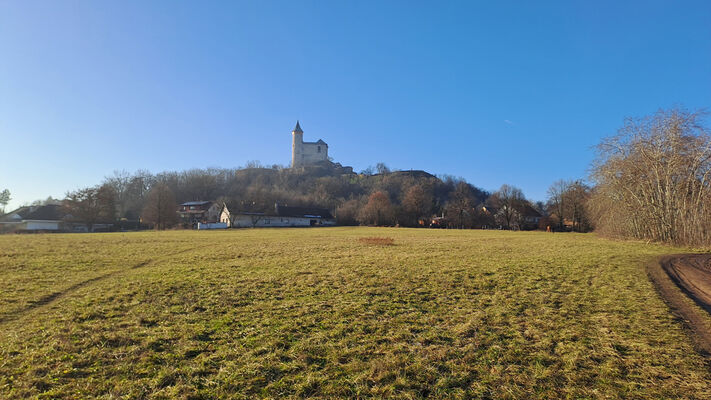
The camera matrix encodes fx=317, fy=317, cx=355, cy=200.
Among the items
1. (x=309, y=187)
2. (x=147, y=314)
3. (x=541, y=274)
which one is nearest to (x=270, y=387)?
(x=147, y=314)

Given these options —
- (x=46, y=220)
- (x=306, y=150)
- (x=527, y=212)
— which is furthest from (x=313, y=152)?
(x=46, y=220)

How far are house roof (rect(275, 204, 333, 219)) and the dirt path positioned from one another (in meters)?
77.6

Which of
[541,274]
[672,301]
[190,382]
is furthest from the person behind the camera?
[541,274]

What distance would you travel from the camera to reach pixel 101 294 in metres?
8.58

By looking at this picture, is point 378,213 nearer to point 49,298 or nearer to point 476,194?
point 476,194

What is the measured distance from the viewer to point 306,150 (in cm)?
15362

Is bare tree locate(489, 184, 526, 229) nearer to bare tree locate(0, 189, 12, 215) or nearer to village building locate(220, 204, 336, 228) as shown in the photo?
village building locate(220, 204, 336, 228)

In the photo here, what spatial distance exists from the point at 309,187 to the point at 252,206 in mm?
38897

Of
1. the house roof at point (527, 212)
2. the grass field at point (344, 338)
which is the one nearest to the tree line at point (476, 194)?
the house roof at point (527, 212)

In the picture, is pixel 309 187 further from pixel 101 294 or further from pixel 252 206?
pixel 101 294

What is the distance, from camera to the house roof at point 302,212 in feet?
285

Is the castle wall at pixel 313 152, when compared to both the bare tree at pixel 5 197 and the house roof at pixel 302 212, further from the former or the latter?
the bare tree at pixel 5 197

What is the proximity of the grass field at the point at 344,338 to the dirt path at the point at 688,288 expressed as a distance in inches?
11.6

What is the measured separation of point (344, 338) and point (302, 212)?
288 ft
